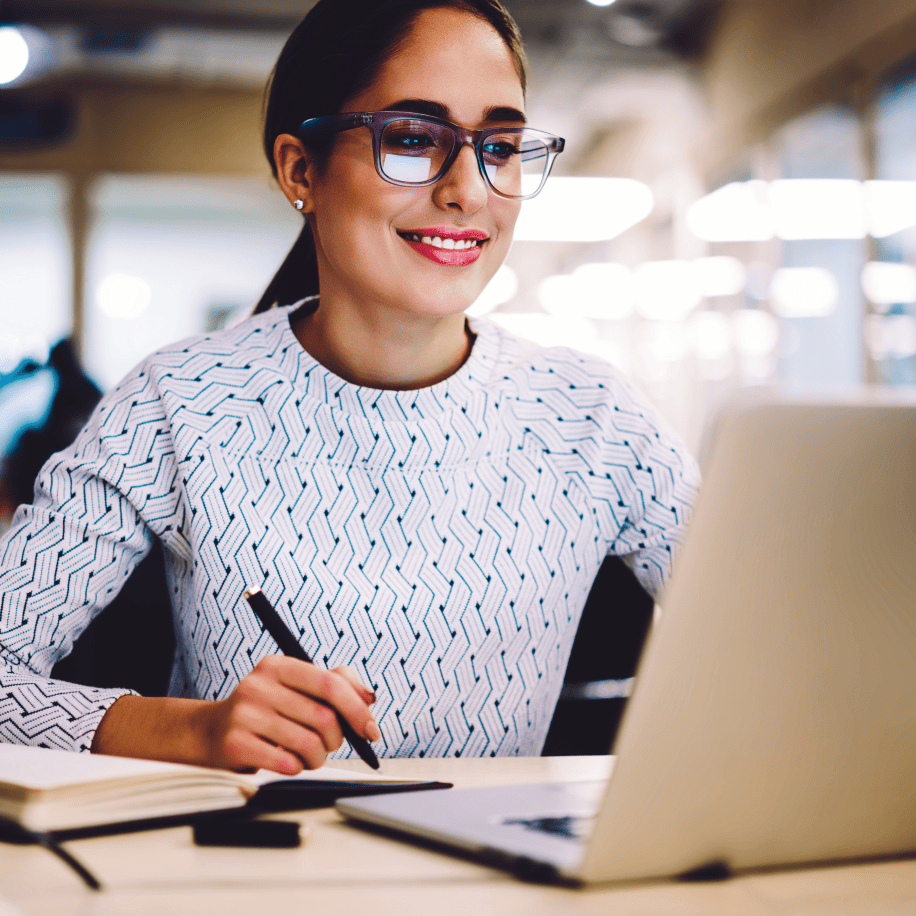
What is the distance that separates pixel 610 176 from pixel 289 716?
783 centimetres

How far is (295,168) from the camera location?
1.34 m

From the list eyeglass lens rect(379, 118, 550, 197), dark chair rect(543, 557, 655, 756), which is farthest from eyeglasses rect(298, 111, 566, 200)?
dark chair rect(543, 557, 655, 756)

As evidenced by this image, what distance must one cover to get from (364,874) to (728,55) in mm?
6343

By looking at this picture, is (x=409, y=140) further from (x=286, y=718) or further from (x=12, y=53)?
(x=12, y=53)

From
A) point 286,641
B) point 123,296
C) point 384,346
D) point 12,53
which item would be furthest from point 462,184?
point 123,296

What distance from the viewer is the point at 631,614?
54.3 inches

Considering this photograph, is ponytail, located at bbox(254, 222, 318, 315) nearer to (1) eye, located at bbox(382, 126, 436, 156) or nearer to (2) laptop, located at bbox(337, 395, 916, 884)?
(1) eye, located at bbox(382, 126, 436, 156)

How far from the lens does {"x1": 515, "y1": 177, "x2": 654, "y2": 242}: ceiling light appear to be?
7496 millimetres

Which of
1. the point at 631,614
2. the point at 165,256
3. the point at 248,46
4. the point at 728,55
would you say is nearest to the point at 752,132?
the point at 728,55

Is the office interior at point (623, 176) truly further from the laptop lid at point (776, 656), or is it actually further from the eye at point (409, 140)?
the laptop lid at point (776, 656)

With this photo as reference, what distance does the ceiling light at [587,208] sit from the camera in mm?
7496

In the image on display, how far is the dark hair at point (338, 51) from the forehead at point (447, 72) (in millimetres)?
15

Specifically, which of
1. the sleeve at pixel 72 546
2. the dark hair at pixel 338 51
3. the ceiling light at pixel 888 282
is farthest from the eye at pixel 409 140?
the ceiling light at pixel 888 282

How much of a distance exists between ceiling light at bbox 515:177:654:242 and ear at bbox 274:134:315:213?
5.86 m
